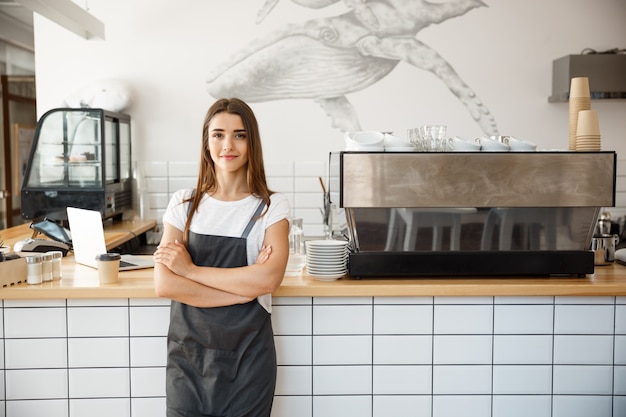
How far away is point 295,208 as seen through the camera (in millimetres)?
4969

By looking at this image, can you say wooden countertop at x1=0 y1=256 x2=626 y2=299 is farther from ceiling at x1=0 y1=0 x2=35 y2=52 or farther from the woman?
ceiling at x1=0 y1=0 x2=35 y2=52

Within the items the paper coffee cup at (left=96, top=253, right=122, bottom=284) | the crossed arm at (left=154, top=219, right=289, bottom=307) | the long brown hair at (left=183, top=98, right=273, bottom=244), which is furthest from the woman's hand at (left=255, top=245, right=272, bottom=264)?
the paper coffee cup at (left=96, top=253, right=122, bottom=284)

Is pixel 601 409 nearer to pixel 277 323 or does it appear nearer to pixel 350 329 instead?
pixel 350 329

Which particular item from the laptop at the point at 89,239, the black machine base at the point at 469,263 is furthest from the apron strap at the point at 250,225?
the laptop at the point at 89,239

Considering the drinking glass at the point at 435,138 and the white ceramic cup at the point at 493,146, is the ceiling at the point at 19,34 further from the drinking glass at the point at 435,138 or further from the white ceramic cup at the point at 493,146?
the white ceramic cup at the point at 493,146

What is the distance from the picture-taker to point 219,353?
2098mm

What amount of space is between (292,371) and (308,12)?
3.10 metres

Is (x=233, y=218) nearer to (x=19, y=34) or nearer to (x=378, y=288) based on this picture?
(x=378, y=288)

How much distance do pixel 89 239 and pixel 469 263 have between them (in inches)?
55.8

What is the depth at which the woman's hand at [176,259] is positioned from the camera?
2.06m

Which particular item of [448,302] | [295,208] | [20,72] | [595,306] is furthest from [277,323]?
[20,72]

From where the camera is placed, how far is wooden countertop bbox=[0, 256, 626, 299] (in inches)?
91.7

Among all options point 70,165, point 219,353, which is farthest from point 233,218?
point 70,165

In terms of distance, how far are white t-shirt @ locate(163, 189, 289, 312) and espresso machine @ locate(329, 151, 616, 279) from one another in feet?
1.20
